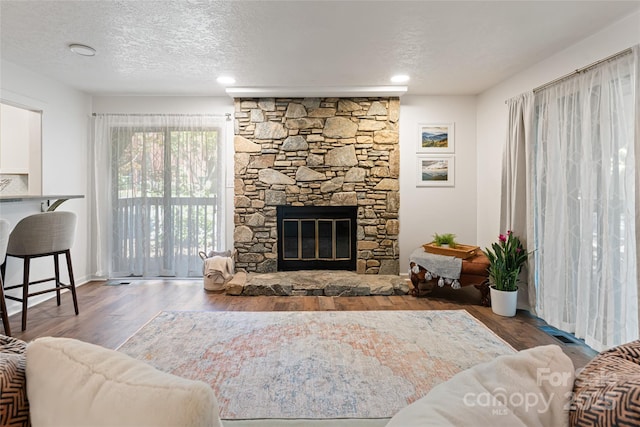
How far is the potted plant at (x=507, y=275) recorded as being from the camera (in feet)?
11.0

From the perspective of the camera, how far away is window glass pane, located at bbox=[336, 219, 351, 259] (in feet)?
15.3

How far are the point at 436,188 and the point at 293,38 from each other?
2771mm

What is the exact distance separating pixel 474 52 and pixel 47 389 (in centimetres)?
359

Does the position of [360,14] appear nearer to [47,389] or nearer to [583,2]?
[583,2]

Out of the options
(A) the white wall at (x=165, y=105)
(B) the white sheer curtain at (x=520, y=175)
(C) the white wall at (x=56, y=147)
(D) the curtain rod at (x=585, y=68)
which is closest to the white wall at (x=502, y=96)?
(D) the curtain rod at (x=585, y=68)

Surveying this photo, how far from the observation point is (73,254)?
4.31 meters

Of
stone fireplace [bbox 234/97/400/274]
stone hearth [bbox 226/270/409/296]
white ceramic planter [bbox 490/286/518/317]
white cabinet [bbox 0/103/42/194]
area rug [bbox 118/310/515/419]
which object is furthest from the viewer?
stone fireplace [bbox 234/97/400/274]

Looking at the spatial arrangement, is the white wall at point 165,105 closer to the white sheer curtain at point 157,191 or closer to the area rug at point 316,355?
the white sheer curtain at point 157,191

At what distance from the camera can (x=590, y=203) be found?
8.79ft

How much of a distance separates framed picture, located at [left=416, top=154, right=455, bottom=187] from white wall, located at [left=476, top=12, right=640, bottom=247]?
0.37 meters

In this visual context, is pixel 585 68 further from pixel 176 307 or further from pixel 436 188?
pixel 176 307

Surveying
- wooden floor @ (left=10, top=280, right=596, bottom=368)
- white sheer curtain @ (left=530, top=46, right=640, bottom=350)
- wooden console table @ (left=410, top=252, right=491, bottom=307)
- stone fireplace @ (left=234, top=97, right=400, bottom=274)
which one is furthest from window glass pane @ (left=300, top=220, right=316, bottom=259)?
white sheer curtain @ (left=530, top=46, right=640, bottom=350)

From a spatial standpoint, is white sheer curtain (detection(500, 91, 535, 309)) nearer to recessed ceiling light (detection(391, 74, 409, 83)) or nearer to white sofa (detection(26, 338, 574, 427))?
recessed ceiling light (detection(391, 74, 409, 83))

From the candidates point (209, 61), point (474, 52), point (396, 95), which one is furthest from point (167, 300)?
point (474, 52)
